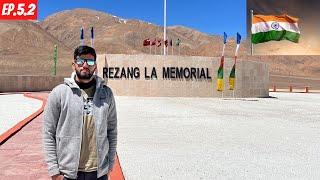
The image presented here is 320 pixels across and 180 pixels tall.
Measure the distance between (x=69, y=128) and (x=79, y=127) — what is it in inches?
2.9

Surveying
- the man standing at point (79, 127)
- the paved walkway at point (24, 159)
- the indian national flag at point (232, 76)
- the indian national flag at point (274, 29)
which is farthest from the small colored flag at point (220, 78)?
the man standing at point (79, 127)

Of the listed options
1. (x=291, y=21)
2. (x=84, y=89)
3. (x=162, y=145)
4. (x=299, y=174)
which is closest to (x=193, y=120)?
(x=162, y=145)

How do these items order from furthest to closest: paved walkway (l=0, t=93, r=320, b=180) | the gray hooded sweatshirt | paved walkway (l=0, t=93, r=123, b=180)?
paved walkway (l=0, t=93, r=320, b=180)
paved walkway (l=0, t=93, r=123, b=180)
the gray hooded sweatshirt

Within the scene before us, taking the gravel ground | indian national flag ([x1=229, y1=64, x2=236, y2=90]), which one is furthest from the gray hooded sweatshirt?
indian national flag ([x1=229, y1=64, x2=236, y2=90])

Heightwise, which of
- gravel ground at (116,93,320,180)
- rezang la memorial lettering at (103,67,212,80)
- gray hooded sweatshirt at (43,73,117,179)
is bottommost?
gravel ground at (116,93,320,180)

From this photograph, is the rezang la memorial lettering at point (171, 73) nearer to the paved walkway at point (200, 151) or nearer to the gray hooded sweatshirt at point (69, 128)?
the paved walkway at point (200, 151)

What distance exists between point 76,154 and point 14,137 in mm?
7851

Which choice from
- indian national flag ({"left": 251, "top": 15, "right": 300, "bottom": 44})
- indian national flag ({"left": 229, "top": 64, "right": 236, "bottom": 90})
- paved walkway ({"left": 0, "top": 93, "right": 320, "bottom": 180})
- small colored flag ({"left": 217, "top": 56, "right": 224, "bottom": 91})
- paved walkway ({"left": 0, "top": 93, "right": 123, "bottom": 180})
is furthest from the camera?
indian national flag ({"left": 251, "top": 15, "right": 300, "bottom": 44})

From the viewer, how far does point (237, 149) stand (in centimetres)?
964

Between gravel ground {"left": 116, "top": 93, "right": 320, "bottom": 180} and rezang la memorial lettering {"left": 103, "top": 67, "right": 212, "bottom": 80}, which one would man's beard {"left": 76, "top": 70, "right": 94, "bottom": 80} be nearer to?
gravel ground {"left": 116, "top": 93, "right": 320, "bottom": 180}

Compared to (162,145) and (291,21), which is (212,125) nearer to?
(162,145)

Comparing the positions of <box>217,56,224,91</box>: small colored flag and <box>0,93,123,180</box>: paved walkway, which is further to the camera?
<box>217,56,224,91</box>: small colored flag

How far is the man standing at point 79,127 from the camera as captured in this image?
3.49 meters

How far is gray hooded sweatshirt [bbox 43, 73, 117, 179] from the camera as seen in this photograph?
3.48m
